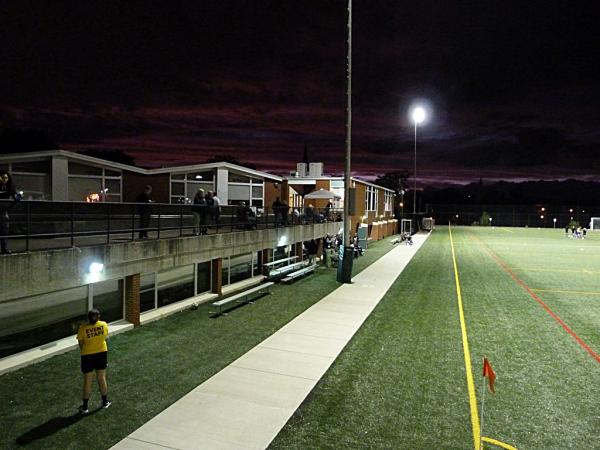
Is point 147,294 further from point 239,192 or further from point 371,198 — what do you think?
point 371,198

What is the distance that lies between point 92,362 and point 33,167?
15.9 metres

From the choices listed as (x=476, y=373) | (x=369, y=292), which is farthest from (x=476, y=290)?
(x=476, y=373)

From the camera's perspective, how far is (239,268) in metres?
21.2

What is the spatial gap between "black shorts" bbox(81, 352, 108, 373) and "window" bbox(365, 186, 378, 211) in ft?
126

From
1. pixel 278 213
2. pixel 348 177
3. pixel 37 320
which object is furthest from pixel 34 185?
pixel 348 177

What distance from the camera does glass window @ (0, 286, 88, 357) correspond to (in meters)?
11.1

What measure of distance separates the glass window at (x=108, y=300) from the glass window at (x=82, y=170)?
6475 mm

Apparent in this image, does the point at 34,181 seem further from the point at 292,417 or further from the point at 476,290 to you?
the point at 476,290

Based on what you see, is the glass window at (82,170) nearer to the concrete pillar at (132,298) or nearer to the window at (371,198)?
the concrete pillar at (132,298)

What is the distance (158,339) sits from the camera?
12.0m

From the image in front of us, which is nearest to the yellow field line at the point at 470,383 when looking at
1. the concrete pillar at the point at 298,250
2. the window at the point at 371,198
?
the concrete pillar at the point at 298,250

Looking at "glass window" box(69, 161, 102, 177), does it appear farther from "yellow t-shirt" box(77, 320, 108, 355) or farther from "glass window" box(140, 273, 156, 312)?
"yellow t-shirt" box(77, 320, 108, 355)

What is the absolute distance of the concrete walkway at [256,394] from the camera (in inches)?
269

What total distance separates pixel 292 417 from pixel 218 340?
4.81 metres
